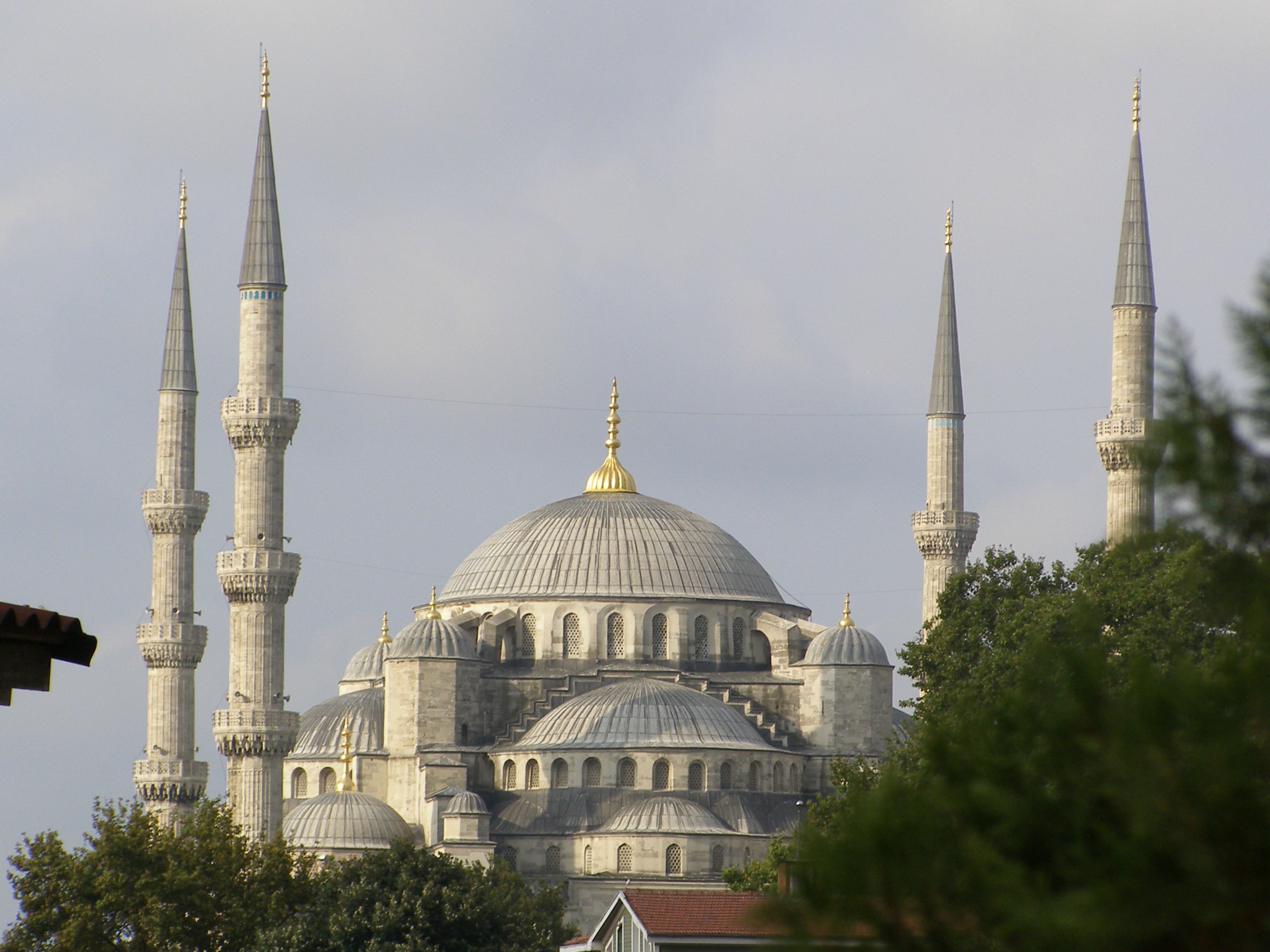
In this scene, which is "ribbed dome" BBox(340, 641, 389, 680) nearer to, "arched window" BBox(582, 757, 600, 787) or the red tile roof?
"arched window" BBox(582, 757, 600, 787)

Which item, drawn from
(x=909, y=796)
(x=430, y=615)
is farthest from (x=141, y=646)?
(x=909, y=796)

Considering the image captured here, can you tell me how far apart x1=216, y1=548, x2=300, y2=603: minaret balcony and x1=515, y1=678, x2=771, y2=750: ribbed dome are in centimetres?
947

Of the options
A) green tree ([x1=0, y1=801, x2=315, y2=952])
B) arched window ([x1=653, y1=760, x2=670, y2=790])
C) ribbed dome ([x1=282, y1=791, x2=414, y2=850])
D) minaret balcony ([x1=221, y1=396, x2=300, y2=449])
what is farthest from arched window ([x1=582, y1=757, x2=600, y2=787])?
green tree ([x1=0, y1=801, x2=315, y2=952])

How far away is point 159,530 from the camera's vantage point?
56375 mm

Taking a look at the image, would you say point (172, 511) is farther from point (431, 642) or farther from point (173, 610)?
point (431, 642)

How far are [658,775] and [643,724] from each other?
49.5 inches

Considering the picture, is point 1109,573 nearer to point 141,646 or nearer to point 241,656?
point 241,656

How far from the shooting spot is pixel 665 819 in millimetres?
54688

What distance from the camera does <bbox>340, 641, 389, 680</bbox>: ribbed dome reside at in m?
69.1

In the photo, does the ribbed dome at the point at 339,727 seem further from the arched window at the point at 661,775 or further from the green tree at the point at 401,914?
the green tree at the point at 401,914

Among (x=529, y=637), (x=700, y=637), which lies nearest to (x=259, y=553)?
(x=529, y=637)

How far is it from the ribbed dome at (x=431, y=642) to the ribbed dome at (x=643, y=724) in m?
2.62

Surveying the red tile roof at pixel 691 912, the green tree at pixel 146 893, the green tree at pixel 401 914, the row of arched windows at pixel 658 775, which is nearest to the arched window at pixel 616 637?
the row of arched windows at pixel 658 775

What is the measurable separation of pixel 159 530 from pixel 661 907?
1174 inches
